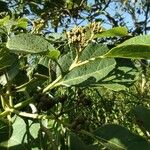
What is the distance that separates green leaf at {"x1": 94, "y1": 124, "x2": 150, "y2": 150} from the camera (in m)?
0.72

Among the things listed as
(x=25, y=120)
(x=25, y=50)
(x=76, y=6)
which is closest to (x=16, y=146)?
(x=25, y=120)

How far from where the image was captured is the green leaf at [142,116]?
0.86 metres

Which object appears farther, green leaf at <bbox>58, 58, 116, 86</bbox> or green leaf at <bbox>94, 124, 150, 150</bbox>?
green leaf at <bbox>58, 58, 116, 86</bbox>

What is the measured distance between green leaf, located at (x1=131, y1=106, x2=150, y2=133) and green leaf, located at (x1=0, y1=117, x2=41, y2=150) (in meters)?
0.19

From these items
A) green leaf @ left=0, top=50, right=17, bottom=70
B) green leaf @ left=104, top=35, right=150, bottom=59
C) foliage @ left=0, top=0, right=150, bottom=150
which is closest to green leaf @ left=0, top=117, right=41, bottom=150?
foliage @ left=0, top=0, right=150, bottom=150

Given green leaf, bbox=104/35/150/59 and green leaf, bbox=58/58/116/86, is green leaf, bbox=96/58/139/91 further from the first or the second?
green leaf, bbox=104/35/150/59

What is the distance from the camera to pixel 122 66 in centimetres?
89

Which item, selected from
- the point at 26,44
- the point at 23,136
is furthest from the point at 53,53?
the point at 23,136

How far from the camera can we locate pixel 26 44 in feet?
2.44

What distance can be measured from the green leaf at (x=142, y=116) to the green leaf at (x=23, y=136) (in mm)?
194

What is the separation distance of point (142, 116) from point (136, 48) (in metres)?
0.21

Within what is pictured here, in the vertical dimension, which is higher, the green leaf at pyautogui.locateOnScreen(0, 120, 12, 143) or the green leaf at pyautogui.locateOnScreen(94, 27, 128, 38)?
the green leaf at pyautogui.locateOnScreen(94, 27, 128, 38)

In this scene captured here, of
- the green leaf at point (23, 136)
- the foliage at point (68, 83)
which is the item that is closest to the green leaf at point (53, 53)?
the foliage at point (68, 83)

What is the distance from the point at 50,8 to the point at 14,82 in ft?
3.21
